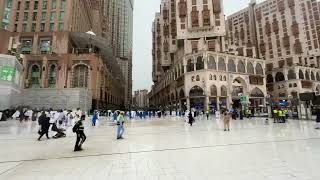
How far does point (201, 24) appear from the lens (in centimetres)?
5134

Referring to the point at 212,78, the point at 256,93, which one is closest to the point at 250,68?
the point at 256,93

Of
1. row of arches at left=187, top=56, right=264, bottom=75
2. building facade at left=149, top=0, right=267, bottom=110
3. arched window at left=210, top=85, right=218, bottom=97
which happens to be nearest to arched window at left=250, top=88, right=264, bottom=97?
building facade at left=149, top=0, right=267, bottom=110

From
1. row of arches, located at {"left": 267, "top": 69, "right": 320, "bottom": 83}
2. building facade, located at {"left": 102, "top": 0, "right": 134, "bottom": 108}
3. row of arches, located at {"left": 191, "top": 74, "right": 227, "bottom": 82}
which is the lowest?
row of arches, located at {"left": 191, "top": 74, "right": 227, "bottom": 82}

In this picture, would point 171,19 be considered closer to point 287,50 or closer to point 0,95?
point 287,50

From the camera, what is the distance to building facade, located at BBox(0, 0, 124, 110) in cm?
3941

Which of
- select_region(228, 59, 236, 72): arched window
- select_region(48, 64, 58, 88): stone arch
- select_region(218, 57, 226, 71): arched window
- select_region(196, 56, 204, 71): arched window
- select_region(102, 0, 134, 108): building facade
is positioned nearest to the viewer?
select_region(48, 64, 58, 88): stone arch

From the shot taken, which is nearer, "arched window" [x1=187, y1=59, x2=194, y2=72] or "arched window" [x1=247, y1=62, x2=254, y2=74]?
"arched window" [x1=187, y1=59, x2=194, y2=72]

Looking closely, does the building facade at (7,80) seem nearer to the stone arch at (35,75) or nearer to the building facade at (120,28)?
the stone arch at (35,75)

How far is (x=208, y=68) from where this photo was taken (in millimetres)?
45438

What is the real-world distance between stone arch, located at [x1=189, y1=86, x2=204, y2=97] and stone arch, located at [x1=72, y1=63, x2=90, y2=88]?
79.4 ft

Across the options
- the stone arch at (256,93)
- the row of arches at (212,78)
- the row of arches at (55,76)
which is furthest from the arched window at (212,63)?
the row of arches at (55,76)

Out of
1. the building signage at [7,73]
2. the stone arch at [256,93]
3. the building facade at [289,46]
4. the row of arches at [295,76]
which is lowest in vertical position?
the stone arch at [256,93]

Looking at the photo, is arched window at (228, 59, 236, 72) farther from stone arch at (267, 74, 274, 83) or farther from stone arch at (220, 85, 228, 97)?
stone arch at (267, 74, 274, 83)

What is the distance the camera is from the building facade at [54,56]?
39.4 m
